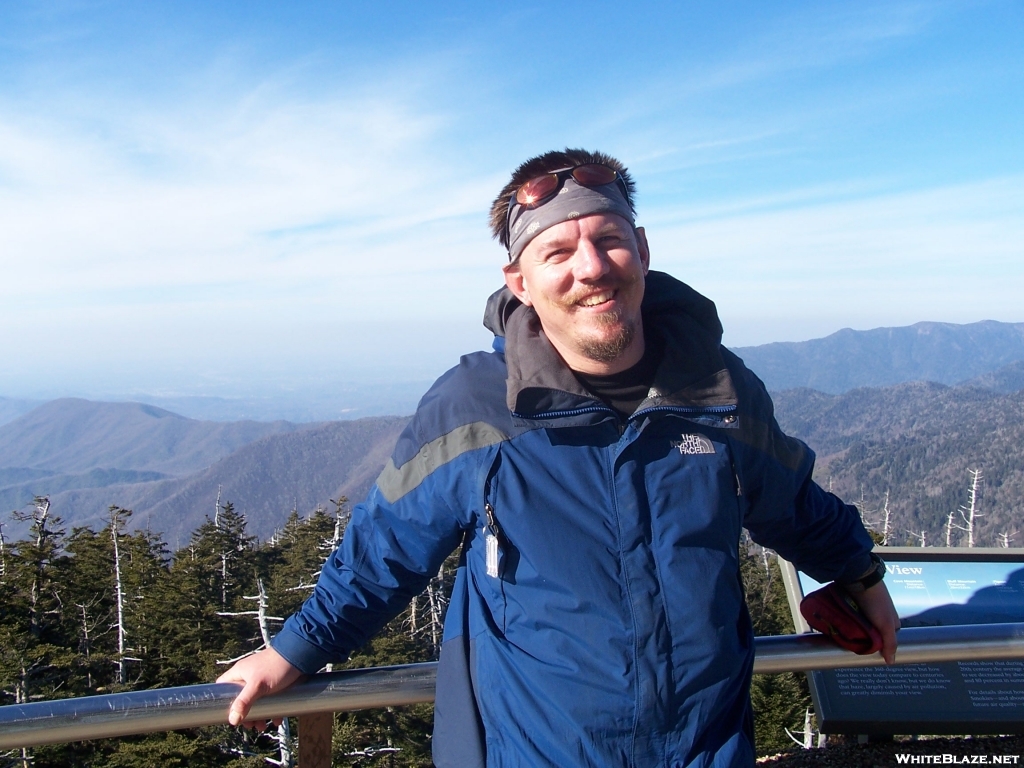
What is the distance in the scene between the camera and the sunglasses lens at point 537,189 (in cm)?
285

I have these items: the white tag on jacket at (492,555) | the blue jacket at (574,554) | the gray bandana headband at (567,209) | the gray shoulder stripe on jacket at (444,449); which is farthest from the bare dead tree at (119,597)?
the gray bandana headband at (567,209)

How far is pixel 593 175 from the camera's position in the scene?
113 inches

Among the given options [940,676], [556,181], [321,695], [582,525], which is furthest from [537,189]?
[940,676]

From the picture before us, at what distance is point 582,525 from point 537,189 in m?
1.37

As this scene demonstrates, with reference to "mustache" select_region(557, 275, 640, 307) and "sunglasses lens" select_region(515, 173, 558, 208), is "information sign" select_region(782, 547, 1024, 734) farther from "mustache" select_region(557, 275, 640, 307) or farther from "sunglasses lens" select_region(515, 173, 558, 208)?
"sunglasses lens" select_region(515, 173, 558, 208)

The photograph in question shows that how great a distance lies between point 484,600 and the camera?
254 centimetres

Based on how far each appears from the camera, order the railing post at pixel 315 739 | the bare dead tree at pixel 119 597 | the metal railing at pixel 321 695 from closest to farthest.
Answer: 1. the metal railing at pixel 321 695
2. the railing post at pixel 315 739
3. the bare dead tree at pixel 119 597

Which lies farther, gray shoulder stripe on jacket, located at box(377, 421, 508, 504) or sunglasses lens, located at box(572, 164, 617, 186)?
sunglasses lens, located at box(572, 164, 617, 186)

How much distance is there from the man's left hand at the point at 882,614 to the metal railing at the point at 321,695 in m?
0.05

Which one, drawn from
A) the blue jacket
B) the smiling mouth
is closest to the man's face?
the smiling mouth

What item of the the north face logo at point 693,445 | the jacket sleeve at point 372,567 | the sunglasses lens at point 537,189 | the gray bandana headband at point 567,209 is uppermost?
the sunglasses lens at point 537,189

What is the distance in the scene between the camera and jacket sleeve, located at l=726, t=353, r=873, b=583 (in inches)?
102

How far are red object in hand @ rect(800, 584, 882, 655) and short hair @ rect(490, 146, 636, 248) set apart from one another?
181 centimetres

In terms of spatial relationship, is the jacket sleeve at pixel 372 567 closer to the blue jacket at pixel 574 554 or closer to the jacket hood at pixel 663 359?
the blue jacket at pixel 574 554
